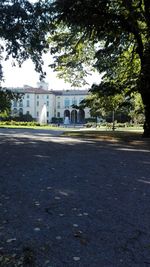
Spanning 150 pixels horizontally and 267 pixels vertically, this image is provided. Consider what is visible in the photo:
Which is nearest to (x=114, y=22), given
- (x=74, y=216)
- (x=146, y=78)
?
(x=146, y=78)

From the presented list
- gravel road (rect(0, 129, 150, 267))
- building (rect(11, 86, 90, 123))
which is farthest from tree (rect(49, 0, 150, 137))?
building (rect(11, 86, 90, 123))

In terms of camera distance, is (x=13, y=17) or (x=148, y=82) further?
(x=148, y=82)

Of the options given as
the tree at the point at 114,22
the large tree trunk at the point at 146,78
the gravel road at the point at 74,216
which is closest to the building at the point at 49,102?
the tree at the point at 114,22

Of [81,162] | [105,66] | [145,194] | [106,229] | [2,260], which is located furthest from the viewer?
[105,66]

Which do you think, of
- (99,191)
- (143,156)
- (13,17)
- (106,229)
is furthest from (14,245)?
(13,17)

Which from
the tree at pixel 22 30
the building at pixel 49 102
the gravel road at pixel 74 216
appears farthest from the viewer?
the building at pixel 49 102

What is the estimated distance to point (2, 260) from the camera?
359 centimetres

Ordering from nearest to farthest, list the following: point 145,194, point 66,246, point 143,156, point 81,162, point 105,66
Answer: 1. point 66,246
2. point 145,194
3. point 81,162
4. point 143,156
5. point 105,66

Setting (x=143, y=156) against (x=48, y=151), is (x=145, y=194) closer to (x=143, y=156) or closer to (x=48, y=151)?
(x=143, y=156)

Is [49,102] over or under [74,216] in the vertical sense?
over

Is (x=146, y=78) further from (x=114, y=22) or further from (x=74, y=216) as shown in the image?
(x=74, y=216)

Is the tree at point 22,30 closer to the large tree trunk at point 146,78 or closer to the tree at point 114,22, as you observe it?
the tree at point 114,22

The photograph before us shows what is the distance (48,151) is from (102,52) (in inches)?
424

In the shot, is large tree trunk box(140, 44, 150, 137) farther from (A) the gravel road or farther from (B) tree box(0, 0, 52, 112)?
(A) the gravel road
